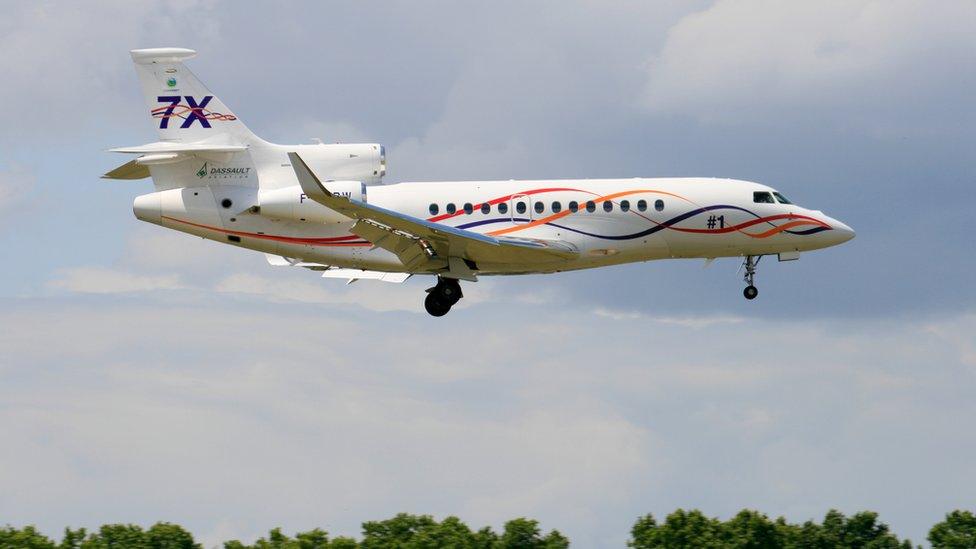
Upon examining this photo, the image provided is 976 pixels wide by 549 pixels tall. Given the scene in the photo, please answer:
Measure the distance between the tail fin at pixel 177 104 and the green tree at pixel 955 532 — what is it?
3766 centimetres

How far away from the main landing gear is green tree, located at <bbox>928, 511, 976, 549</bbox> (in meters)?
31.1

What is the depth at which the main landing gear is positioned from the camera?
162 feet

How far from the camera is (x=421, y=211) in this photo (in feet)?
157

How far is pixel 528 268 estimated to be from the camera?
160 ft

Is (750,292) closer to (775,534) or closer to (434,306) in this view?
(434,306)

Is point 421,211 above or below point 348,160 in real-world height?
below

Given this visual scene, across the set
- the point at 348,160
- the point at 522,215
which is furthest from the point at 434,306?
the point at 348,160

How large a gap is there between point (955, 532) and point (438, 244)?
1358 inches

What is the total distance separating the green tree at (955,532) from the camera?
6900 cm

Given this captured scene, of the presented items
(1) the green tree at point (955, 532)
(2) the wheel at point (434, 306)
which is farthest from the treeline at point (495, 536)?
(2) the wheel at point (434, 306)

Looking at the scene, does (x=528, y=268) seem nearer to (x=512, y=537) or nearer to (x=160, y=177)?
(x=160, y=177)

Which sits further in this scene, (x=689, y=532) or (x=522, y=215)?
(x=689, y=532)

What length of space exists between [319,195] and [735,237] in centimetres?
1360

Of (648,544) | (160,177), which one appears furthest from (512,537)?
(160,177)
